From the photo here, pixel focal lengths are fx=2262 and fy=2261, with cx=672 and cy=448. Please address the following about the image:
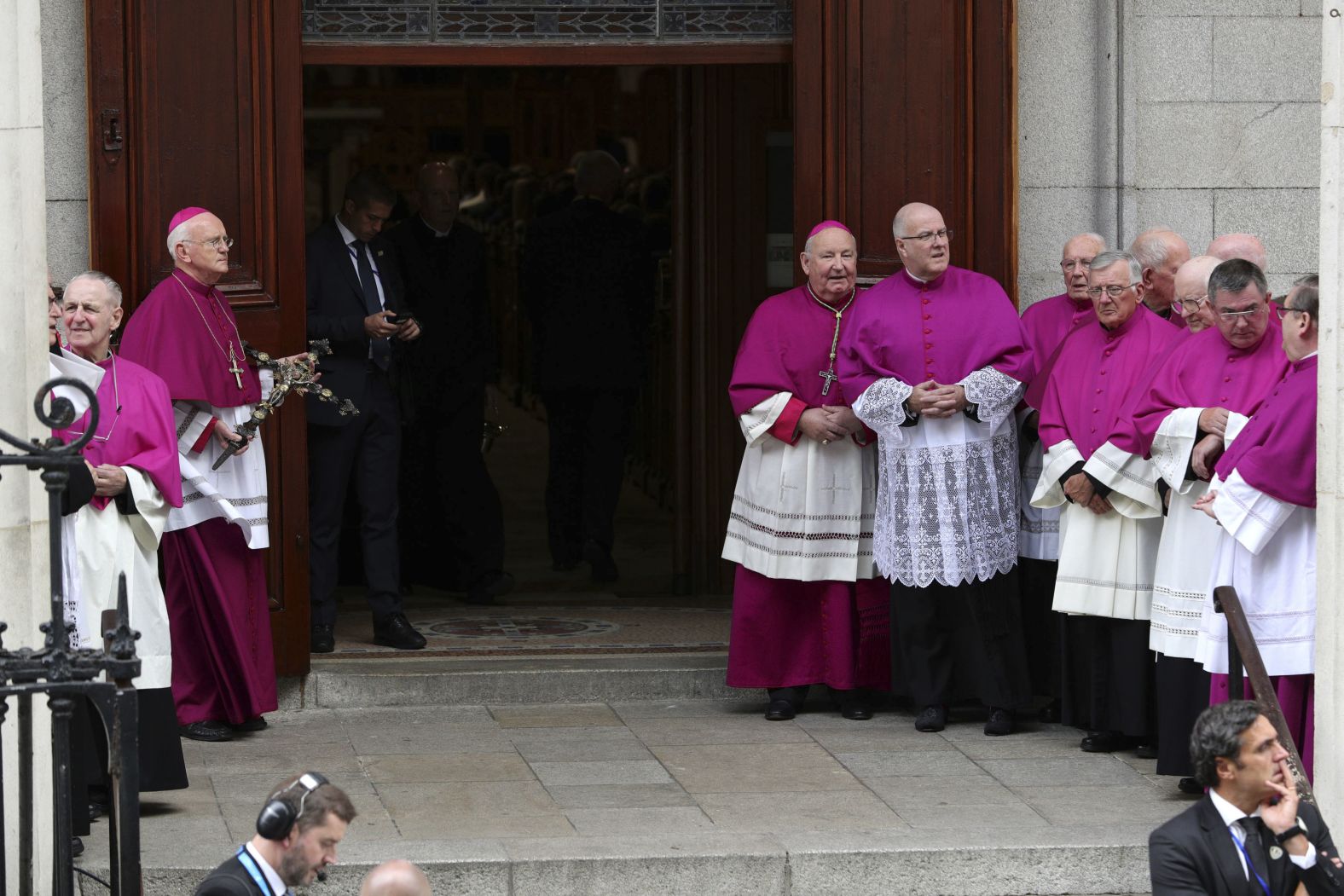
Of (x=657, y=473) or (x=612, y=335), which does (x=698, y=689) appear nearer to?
(x=612, y=335)

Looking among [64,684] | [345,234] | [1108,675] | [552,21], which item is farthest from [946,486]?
[64,684]

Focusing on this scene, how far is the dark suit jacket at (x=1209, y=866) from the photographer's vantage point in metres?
4.91

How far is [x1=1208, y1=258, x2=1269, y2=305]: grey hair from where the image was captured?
7.06m

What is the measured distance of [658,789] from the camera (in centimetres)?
732

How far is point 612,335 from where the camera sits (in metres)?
11.1

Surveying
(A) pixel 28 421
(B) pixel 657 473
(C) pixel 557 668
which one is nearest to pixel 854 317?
(C) pixel 557 668

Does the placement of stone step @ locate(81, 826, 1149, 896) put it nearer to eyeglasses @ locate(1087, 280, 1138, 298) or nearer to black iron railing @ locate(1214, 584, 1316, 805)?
black iron railing @ locate(1214, 584, 1316, 805)

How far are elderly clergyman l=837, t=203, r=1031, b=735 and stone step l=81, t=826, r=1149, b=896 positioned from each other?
162cm

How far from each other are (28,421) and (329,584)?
3303mm

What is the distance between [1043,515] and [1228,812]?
3374 mm

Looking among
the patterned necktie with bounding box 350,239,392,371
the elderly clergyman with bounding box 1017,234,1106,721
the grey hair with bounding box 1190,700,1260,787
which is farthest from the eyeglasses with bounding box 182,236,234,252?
the grey hair with bounding box 1190,700,1260,787

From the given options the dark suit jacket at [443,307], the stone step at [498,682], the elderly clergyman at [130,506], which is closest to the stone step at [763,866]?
the elderly clergyman at [130,506]

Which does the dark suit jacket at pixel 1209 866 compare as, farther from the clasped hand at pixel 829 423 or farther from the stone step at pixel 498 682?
the stone step at pixel 498 682

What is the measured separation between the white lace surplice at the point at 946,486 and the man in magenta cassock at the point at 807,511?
24 cm
